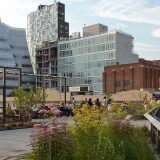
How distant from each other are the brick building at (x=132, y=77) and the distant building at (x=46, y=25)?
181 ft

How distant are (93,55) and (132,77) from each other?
32094 mm

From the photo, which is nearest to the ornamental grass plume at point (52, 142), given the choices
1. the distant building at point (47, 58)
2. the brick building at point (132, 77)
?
the brick building at point (132, 77)

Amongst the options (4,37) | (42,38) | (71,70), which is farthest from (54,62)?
(42,38)

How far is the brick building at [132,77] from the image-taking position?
9706 cm

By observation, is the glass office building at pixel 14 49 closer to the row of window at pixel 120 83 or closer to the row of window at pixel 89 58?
the row of window at pixel 89 58

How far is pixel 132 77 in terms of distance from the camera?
98.0 metres

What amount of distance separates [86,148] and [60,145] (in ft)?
1.64

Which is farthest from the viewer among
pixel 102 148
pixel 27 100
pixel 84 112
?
pixel 27 100

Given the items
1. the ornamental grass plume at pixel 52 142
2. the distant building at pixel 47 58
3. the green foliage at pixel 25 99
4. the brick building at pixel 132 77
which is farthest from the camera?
the distant building at pixel 47 58

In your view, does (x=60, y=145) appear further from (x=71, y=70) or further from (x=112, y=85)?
(x=71, y=70)

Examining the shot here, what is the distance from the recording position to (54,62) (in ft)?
461

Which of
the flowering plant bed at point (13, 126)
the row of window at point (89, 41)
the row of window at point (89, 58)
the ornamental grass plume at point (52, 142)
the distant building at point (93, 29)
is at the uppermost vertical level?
the distant building at point (93, 29)

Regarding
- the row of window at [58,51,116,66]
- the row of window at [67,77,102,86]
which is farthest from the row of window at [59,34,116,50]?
the row of window at [67,77,102,86]

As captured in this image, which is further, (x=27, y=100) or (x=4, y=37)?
(x=4, y=37)
